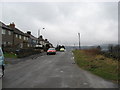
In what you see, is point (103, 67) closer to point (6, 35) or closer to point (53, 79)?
point (53, 79)

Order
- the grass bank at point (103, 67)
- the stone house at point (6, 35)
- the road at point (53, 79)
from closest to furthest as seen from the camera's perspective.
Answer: the road at point (53, 79), the grass bank at point (103, 67), the stone house at point (6, 35)

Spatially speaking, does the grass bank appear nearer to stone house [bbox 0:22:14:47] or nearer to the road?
the road

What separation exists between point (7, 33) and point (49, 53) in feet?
46.0

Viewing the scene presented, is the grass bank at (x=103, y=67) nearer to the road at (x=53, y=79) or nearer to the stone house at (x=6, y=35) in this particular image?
the road at (x=53, y=79)

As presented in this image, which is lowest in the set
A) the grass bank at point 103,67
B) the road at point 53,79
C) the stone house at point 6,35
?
the road at point 53,79

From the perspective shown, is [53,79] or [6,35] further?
[6,35]

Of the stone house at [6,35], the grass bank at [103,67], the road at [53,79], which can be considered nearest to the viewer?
the road at [53,79]

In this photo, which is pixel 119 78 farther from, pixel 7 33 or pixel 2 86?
pixel 7 33

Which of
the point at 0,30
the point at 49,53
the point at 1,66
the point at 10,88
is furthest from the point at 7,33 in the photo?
the point at 10,88

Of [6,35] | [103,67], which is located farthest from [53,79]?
[6,35]

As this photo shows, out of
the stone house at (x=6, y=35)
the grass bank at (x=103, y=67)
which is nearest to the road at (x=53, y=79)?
the grass bank at (x=103, y=67)

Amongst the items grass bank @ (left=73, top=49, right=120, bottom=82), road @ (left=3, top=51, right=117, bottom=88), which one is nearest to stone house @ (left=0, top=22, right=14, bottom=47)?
grass bank @ (left=73, top=49, right=120, bottom=82)

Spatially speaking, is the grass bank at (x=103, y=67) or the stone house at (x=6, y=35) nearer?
the grass bank at (x=103, y=67)

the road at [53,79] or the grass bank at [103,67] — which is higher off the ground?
the grass bank at [103,67]
